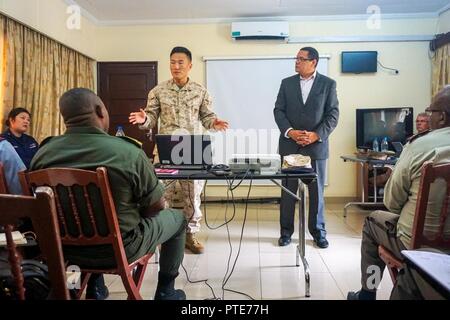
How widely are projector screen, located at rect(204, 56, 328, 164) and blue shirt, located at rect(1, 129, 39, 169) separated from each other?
236 cm

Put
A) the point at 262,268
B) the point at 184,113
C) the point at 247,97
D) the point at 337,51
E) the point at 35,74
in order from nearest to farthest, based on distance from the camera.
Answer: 1. the point at 262,268
2. the point at 184,113
3. the point at 35,74
4. the point at 337,51
5. the point at 247,97

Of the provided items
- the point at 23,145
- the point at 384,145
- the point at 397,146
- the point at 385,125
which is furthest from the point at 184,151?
the point at 385,125

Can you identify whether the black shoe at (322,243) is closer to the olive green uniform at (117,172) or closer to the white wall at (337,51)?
the olive green uniform at (117,172)

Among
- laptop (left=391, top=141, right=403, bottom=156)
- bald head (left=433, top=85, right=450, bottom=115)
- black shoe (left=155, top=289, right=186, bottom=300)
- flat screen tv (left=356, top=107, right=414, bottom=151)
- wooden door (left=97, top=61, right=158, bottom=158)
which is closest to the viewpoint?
bald head (left=433, top=85, right=450, bottom=115)

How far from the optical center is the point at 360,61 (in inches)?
188

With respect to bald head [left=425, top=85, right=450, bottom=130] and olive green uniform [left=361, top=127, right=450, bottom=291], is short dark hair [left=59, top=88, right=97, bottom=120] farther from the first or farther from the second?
bald head [left=425, top=85, right=450, bottom=130]

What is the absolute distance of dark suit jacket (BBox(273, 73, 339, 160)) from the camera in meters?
2.89

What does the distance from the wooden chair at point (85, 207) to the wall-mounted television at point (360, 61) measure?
439 centimetres

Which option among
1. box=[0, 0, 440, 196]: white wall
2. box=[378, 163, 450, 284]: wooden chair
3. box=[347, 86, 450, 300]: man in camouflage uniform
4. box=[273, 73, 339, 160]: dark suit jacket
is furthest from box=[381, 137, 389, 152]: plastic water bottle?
box=[378, 163, 450, 284]: wooden chair

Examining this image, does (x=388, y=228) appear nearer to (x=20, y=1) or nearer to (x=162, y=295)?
(x=162, y=295)

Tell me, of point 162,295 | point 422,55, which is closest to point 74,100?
point 162,295

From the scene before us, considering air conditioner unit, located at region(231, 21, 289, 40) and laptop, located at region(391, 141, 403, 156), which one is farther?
air conditioner unit, located at region(231, 21, 289, 40)

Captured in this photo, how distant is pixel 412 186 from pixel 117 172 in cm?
117

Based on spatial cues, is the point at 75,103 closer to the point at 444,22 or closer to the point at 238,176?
the point at 238,176
